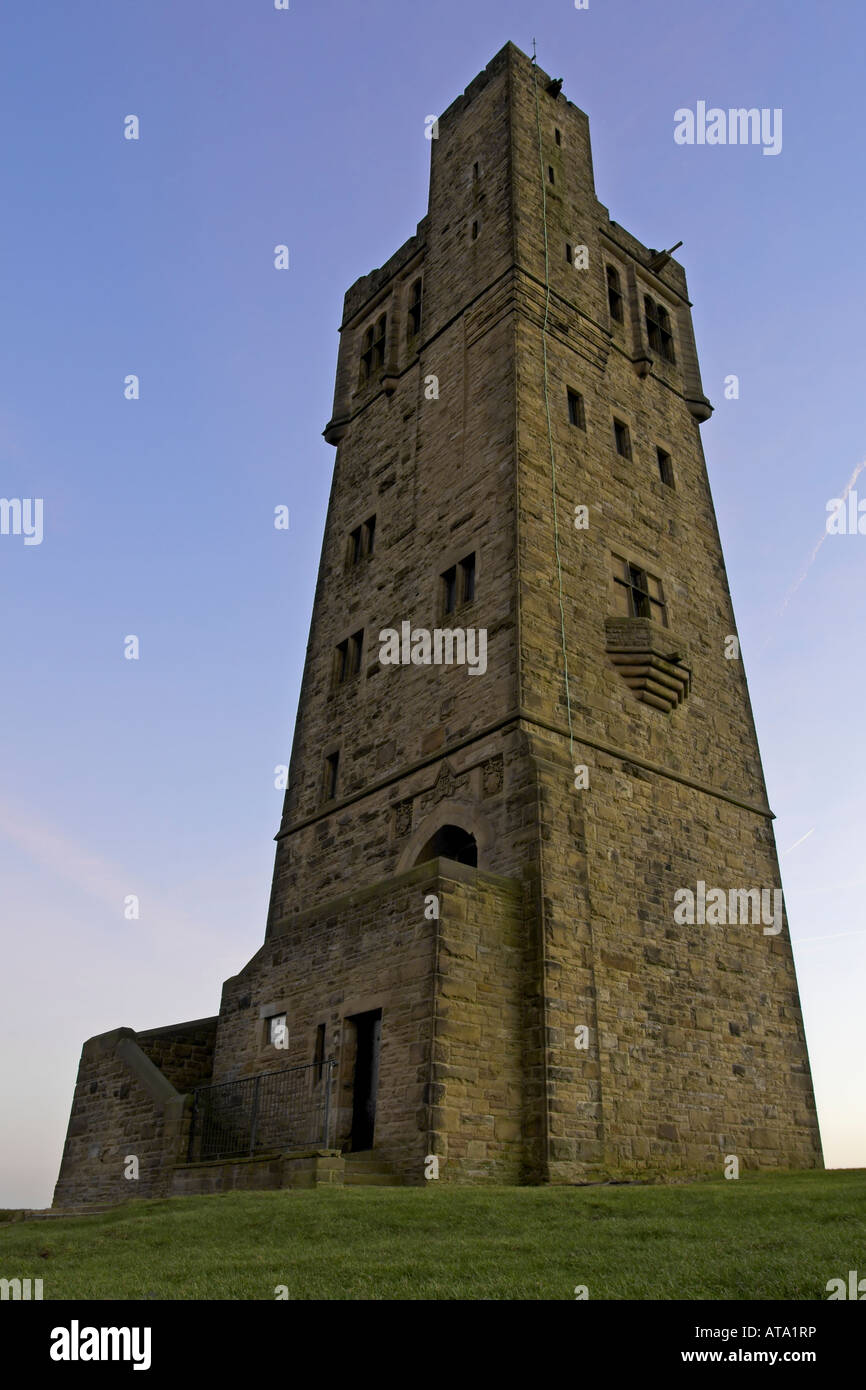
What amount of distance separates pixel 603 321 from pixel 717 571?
635cm

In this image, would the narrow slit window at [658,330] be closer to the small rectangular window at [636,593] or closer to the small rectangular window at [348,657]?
the small rectangular window at [636,593]

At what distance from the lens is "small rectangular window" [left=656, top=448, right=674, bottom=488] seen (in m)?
22.8

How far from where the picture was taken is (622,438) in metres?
22.1

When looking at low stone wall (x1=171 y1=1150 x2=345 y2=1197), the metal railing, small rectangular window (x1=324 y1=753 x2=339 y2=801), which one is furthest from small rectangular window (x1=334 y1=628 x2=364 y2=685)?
low stone wall (x1=171 y1=1150 x2=345 y2=1197)

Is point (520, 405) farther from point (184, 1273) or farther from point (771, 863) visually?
point (184, 1273)

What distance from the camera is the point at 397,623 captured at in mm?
20250

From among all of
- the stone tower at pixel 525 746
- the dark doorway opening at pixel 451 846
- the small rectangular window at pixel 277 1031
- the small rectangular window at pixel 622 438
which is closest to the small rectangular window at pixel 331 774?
the stone tower at pixel 525 746

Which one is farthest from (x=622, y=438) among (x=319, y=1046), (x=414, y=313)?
(x=319, y=1046)

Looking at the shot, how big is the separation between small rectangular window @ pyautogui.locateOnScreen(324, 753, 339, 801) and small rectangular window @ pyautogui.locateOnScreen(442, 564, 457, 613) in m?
3.98

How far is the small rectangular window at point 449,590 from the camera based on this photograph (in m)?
18.8

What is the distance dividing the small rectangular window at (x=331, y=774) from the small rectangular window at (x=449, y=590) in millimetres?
3981

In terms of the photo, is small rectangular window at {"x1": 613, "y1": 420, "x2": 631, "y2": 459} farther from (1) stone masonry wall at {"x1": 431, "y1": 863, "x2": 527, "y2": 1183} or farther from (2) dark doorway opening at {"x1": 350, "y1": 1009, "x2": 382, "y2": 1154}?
(2) dark doorway opening at {"x1": 350, "y1": 1009, "x2": 382, "y2": 1154}

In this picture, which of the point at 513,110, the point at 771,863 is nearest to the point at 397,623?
the point at 771,863

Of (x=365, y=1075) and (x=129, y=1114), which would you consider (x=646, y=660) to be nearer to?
(x=365, y=1075)
